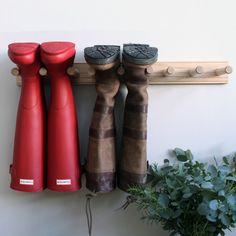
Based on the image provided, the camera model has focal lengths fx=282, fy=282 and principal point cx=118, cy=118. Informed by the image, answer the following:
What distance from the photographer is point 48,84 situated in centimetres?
78

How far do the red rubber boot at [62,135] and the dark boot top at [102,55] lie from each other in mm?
60

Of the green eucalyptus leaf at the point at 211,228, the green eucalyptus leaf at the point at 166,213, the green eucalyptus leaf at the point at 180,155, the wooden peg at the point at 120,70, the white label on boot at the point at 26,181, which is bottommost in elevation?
the green eucalyptus leaf at the point at 211,228

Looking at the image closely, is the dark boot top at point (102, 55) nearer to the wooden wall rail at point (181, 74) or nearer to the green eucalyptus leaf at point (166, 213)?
the wooden wall rail at point (181, 74)

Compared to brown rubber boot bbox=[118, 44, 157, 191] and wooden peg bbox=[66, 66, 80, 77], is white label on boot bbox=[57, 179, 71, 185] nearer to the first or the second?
brown rubber boot bbox=[118, 44, 157, 191]

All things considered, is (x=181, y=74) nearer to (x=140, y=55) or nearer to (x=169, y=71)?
(x=169, y=71)

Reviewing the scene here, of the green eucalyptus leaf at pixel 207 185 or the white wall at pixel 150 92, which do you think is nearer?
the green eucalyptus leaf at pixel 207 185

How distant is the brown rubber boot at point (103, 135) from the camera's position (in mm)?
714

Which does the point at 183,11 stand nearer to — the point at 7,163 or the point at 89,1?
the point at 89,1

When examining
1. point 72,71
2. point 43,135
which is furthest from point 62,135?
point 72,71

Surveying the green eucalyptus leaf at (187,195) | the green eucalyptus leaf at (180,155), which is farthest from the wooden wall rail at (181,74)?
the green eucalyptus leaf at (187,195)

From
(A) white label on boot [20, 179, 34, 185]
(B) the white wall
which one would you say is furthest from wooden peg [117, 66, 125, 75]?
(A) white label on boot [20, 179, 34, 185]

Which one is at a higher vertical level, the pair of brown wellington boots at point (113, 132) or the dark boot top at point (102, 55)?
the dark boot top at point (102, 55)

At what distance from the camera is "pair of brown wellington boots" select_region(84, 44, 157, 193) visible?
0.71m

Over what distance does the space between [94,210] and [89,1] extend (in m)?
0.59
